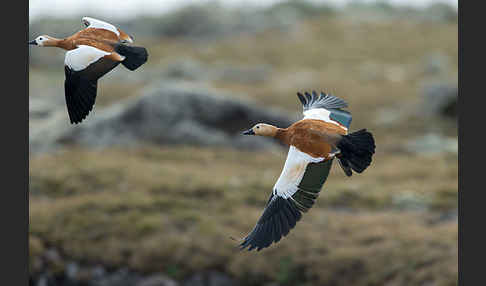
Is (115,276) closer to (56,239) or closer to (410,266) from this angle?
(56,239)

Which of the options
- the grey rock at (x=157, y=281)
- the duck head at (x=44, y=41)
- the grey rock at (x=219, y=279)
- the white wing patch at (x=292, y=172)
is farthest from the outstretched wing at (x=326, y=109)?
the grey rock at (x=157, y=281)

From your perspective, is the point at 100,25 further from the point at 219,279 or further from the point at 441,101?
the point at 441,101

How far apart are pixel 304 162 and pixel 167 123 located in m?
20.9

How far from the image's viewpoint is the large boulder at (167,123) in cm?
2436

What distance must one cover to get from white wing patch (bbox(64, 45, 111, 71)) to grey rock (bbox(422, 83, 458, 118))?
86.2 ft

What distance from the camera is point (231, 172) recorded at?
76.3 ft

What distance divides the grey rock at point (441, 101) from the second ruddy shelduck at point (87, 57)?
2616 cm

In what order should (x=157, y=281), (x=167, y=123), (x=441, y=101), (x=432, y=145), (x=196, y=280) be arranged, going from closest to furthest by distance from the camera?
(x=196, y=280) < (x=157, y=281) < (x=167, y=123) < (x=432, y=145) < (x=441, y=101)

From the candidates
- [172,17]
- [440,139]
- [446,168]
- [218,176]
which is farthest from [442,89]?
[172,17]

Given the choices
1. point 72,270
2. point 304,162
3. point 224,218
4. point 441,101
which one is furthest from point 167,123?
point 304,162

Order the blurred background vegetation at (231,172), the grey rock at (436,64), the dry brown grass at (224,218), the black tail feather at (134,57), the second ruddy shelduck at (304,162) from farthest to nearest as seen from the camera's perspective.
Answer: the grey rock at (436,64) → the blurred background vegetation at (231,172) → the dry brown grass at (224,218) → the second ruddy shelduck at (304,162) → the black tail feather at (134,57)

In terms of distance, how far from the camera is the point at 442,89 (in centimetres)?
2991

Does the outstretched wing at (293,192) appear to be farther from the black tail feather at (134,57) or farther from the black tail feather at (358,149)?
the black tail feather at (134,57)

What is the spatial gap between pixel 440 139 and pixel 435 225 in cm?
869
